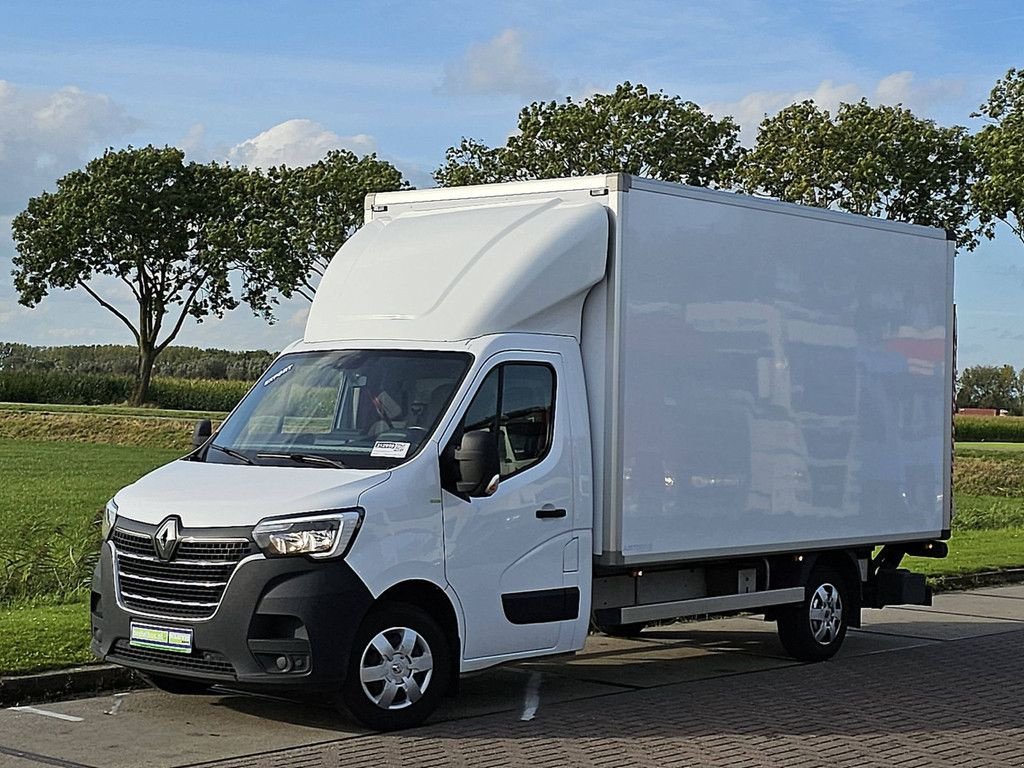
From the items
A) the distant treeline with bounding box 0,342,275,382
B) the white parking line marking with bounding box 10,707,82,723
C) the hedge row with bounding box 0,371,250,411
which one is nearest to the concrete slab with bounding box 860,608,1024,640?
the white parking line marking with bounding box 10,707,82,723

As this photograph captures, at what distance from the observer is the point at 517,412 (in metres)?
10.0

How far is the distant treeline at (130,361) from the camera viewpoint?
78.9m

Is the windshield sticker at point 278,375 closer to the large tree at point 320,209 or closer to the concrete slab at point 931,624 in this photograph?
the concrete slab at point 931,624

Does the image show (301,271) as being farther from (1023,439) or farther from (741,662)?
(741,662)

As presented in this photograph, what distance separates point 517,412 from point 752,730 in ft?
7.91

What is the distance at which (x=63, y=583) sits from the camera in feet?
48.7


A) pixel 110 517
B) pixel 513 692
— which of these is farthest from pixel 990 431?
pixel 110 517

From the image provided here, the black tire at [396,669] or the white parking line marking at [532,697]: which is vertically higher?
the black tire at [396,669]

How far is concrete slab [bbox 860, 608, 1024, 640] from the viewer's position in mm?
14516

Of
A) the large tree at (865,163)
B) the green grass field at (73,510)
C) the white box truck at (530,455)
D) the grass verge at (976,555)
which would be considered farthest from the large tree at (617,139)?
the white box truck at (530,455)

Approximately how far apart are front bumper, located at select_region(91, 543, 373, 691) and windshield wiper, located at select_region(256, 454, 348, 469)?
0.75 meters

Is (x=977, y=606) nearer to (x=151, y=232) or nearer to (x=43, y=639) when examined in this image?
(x=43, y=639)

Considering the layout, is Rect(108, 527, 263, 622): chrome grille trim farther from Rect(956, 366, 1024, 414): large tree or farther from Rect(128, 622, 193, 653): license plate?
Rect(956, 366, 1024, 414): large tree

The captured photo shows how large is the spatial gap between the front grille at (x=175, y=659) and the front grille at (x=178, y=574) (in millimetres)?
219
